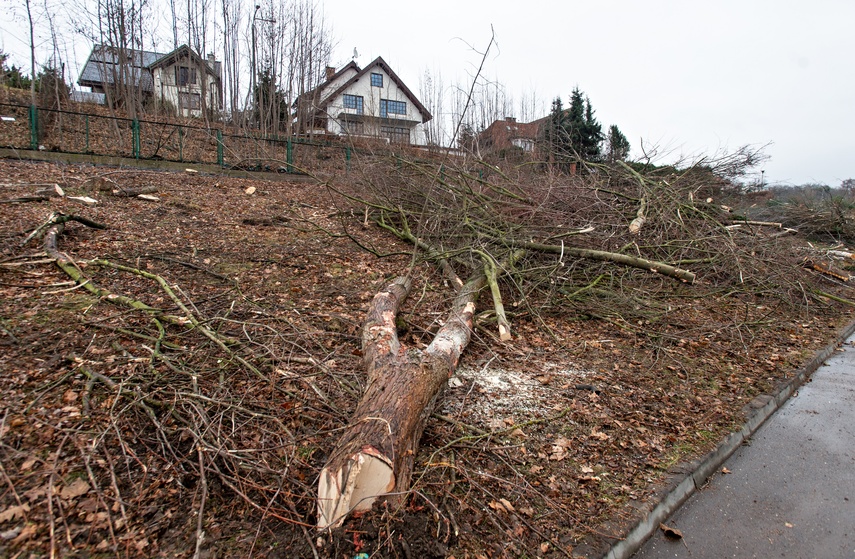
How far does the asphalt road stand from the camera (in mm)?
2445

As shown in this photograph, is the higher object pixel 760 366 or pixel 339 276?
pixel 339 276

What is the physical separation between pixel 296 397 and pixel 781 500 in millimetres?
3003

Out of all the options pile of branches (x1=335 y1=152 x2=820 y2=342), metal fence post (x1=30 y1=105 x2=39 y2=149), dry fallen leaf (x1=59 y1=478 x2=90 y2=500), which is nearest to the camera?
dry fallen leaf (x1=59 y1=478 x2=90 y2=500)

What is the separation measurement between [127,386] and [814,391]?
569 centimetres

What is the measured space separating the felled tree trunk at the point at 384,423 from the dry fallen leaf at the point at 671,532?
4.47ft

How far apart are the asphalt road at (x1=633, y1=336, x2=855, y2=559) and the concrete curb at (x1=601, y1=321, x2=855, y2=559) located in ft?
0.13

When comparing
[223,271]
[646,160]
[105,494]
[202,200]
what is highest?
[646,160]

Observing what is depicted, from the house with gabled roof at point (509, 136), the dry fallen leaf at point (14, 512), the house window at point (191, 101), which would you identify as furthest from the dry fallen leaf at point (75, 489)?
the house window at point (191, 101)

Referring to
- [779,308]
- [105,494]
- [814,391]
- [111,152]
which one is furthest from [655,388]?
[111,152]

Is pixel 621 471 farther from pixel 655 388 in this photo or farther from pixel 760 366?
pixel 760 366

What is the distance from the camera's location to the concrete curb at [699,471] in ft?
7.88

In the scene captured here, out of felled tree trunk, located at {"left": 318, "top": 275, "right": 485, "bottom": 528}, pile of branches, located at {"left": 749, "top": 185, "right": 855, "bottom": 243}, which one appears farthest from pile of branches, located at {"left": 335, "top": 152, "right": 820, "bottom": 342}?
pile of branches, located at {"left": 749, "top": 185, "right": 855, "bottom": 243}

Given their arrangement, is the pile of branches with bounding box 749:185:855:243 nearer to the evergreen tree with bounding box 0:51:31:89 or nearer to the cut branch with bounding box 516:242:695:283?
the cut branch with bounding box 516:242:695:283

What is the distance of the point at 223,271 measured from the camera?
225 inches
